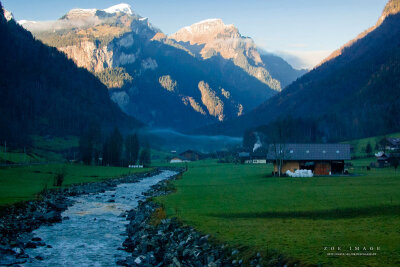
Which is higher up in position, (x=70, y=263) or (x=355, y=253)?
(x=355, y=253)

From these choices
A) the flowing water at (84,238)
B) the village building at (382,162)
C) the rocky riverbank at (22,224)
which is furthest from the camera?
the village building at (382,162)

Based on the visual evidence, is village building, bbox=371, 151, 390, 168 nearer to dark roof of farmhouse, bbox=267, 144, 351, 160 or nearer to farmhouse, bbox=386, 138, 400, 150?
dark roof of farmhouse, bbox=267, 144, 351, 160

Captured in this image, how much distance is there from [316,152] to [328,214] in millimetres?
63878

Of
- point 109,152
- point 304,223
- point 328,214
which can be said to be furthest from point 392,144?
point 304,223

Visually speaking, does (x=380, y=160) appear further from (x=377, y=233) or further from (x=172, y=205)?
(x=377, y=233)

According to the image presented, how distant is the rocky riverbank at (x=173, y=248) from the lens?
22.7m

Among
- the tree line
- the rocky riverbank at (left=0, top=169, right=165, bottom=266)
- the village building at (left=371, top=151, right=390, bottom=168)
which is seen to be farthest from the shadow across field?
the tree line

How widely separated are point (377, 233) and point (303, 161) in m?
72.0

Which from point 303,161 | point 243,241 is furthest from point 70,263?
point 303,161

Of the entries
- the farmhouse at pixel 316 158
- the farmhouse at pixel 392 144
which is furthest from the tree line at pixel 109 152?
the farmhouse at pixel 392 144

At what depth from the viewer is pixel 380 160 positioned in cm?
12200

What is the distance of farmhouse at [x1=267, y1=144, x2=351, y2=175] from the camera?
93875 mm

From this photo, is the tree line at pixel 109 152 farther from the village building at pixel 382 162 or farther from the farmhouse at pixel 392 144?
the farmhouse at pixel 392 144

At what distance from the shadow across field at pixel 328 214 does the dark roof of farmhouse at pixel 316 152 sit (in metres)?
60.8
